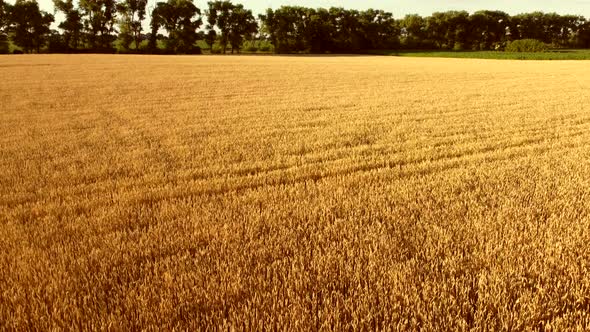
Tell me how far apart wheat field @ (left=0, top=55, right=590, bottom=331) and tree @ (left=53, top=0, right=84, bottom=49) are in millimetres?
78513

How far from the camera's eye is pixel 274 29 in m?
92.8

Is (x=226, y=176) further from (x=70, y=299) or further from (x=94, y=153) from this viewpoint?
(x=70, y=299)

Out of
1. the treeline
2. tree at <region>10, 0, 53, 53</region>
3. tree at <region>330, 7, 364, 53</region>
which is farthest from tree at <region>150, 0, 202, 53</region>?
tree at <region>330, 7, 364, 53</region>

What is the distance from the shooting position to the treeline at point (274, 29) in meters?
78.1

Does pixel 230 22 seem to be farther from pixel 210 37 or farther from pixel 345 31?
pixel 345 31

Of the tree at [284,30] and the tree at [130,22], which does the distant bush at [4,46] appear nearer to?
the tree at [130,22]

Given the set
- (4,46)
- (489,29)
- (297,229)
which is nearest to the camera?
(297,229)

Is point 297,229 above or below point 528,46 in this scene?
below

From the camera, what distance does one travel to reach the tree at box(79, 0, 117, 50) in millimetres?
81375

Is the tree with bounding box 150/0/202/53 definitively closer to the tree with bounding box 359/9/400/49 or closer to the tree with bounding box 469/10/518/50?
the tree with bounding box 359/9/400/49

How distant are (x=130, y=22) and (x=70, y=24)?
1016 cm

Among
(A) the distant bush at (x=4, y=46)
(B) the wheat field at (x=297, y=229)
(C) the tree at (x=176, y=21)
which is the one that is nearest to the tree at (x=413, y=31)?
(C) the tree at (x=176, y=21)

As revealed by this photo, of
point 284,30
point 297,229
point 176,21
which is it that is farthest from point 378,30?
point 297,229

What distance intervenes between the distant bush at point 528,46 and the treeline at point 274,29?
14.6 meters
